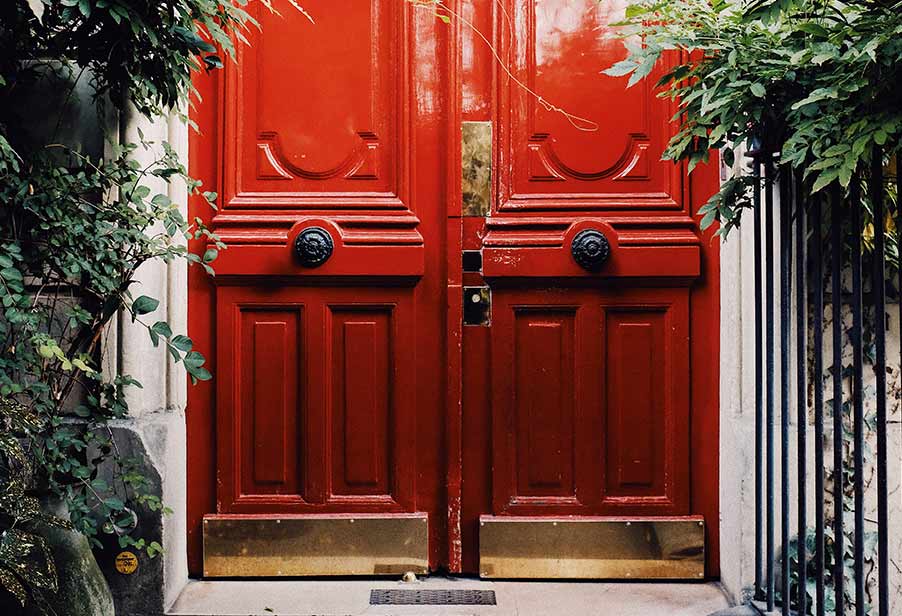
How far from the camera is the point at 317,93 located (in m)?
3.81

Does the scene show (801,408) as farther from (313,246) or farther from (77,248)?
(77,248)

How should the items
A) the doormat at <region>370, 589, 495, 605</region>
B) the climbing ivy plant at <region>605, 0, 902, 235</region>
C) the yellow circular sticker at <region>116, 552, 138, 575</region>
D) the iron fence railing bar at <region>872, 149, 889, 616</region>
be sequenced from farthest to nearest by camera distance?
the doormat at <region>370, 589, 495, 605</region> < the yellow circular sticker at <region>116, 552, 138, 575</region> < the iron fence railing bar at <region>872, 149, 889, 616</region> < the climbing ivy plant at <region>605, 0, 902, 235</region>

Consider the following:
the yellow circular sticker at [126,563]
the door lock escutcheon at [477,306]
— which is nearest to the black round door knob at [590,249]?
the door lock escutcheon at [477,306]

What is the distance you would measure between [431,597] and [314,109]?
6.86 feet

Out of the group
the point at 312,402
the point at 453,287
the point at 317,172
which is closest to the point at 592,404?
the point at 453,287

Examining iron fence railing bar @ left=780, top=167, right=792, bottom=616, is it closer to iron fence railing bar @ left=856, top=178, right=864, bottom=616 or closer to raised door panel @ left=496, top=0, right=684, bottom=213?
iron fence railing bar @ left=856, top=178, right=864, bottom=616

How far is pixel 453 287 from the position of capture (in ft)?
12.5

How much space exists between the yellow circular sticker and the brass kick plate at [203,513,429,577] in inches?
13.9

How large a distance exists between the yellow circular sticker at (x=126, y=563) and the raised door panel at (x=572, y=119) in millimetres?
2037

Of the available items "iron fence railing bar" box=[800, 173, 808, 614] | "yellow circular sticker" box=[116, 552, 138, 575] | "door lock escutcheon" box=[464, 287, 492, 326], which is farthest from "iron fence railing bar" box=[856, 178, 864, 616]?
"yellow circular sticker" box=[116, 552, 138, 575]

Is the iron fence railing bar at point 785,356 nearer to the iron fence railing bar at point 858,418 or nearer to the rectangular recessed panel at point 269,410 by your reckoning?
the iron fence railing bar at point 858,418

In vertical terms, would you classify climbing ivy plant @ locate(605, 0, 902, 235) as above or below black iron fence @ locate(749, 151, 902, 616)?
above

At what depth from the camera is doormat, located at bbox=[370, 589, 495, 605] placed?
3529 millimetres

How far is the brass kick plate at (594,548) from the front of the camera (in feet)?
12.2
